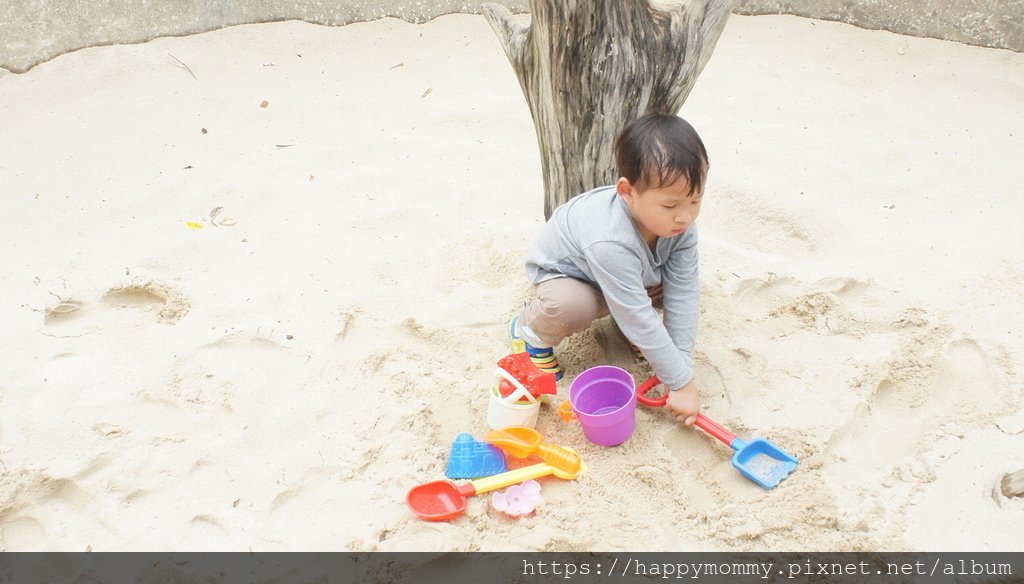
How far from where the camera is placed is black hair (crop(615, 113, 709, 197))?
1701mm

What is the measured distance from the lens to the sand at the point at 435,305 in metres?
1.75

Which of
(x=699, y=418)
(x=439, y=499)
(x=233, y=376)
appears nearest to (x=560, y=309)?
(x=699, y=418)

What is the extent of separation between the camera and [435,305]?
2.39 metres

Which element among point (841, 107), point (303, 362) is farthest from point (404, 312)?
point (841, 107)

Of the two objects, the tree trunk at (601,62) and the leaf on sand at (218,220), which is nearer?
the tree trunk at (601,62)

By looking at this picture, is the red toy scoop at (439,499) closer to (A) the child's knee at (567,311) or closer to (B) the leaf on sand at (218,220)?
(A) the child's knee at (567,311)

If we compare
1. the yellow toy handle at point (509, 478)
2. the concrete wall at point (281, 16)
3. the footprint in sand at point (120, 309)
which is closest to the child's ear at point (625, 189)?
the yellow toy handle at point (509, 478)

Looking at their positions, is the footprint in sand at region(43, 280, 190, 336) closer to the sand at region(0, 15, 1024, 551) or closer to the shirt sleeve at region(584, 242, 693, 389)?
the sand at region(0, 15, 1024, 551)

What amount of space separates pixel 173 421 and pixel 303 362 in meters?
0.37

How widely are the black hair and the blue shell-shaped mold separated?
0.74m

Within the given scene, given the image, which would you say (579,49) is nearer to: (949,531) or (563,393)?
(563,393)

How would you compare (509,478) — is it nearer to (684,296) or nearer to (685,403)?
(685,403)

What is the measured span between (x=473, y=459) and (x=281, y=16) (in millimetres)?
3222

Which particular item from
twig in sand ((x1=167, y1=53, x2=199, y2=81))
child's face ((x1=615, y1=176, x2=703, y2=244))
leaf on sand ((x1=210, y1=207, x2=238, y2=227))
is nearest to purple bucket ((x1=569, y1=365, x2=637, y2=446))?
child's face ((x1=615, y1=176, x2=703, y2=244))
